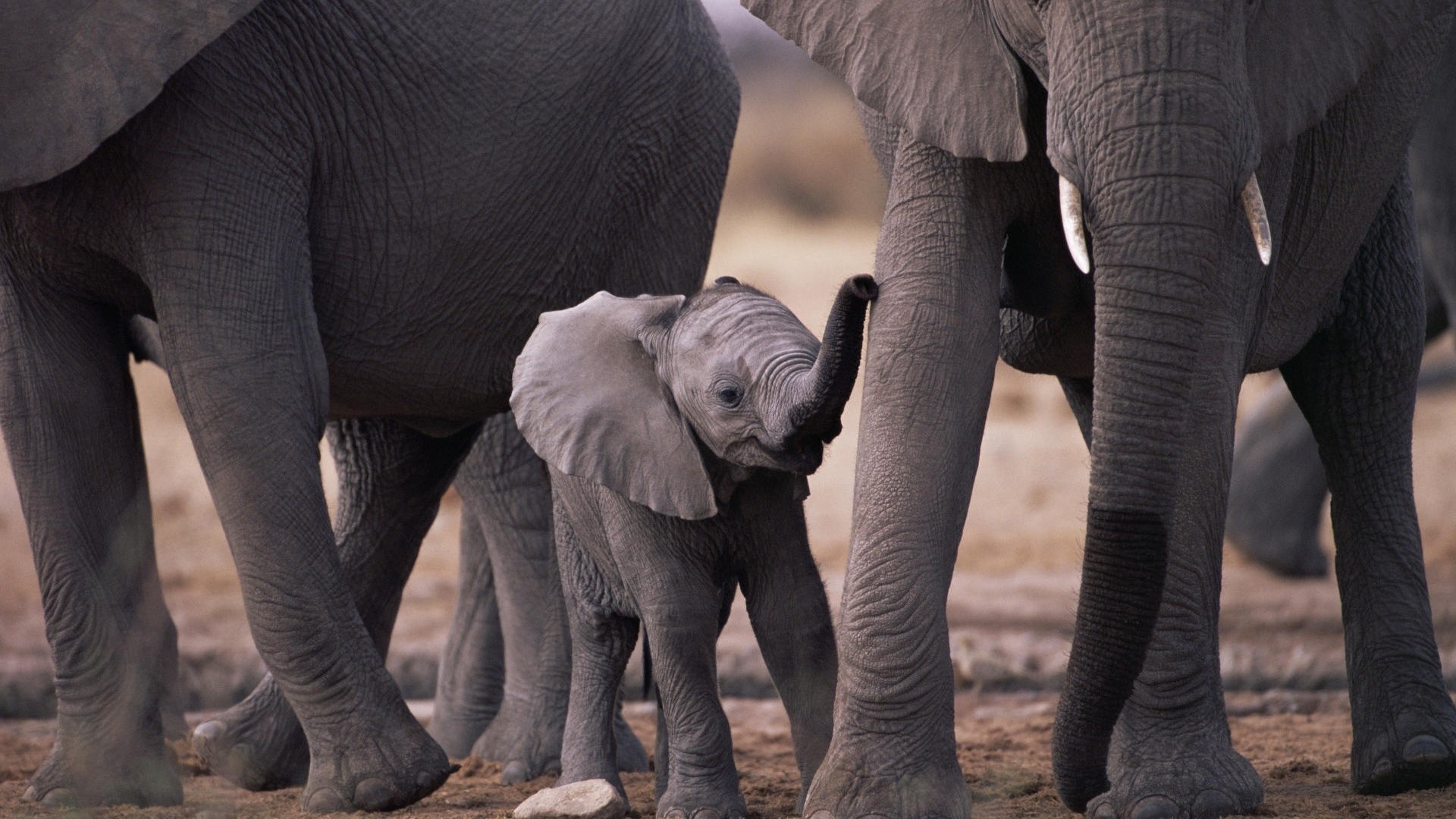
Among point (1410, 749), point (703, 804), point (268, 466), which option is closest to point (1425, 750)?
point (1410, 749)

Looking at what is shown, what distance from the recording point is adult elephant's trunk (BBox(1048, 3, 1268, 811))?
3.08 metres

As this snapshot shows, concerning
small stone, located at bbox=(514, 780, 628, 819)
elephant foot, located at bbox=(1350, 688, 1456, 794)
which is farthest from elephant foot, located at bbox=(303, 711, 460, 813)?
elephant foot, located at bbox=(1350, 688, 1456, 794)

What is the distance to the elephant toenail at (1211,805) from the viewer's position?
11.6ft

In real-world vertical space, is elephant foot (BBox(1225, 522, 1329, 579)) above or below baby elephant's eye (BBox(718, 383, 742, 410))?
above

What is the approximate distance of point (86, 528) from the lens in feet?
13.9

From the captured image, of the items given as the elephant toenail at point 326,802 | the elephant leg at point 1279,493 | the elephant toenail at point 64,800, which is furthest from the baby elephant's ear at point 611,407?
the elephant leg at point 1279,493

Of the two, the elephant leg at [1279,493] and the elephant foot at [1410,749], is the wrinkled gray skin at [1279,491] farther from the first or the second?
the elephant foot at [1410,749]

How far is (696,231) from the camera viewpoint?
5020 millimetres

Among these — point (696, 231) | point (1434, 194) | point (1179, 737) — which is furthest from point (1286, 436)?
point (1179, 737)

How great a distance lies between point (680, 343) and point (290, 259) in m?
0.85

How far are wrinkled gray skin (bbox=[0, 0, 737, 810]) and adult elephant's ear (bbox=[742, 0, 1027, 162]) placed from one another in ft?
3.68

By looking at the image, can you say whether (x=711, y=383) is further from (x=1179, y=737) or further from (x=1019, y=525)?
(x=1019, y=525)

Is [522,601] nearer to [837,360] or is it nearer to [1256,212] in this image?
[837,360]

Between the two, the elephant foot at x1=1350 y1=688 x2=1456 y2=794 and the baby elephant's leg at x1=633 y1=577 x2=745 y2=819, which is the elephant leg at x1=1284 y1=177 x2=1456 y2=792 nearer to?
the elephant foot at x1=1350 y1=688 x2=1456 y2=794
